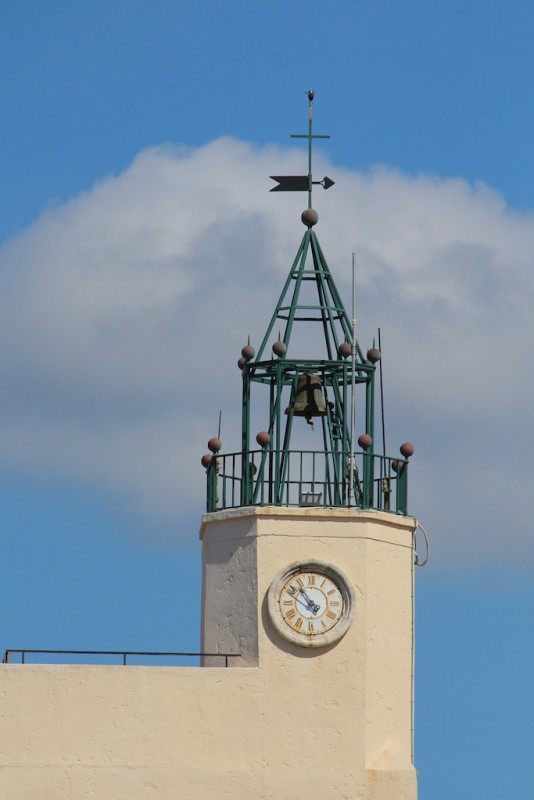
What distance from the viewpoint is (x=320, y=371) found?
49.0m

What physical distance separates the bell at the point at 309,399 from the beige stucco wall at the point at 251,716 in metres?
2.51

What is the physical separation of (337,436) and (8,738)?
8.56 m

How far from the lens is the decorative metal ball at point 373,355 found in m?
48.9

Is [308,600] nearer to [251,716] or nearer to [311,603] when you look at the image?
[311,603]

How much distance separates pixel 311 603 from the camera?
46812 mm

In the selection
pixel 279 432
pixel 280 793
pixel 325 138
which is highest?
pixel 325 138

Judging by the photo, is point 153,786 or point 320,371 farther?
point 320,371

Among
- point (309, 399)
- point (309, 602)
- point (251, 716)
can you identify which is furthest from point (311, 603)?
point (309, 399)

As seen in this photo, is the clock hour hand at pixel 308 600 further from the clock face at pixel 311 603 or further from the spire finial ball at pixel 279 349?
the spire finial ball at pixel 279 349

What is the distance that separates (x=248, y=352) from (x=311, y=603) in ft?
16.9

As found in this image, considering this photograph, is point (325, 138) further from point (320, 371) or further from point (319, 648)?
point (319, 648)

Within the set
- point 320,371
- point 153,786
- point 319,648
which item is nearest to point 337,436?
point 320,371

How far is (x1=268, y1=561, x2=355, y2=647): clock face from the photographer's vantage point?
46531mm

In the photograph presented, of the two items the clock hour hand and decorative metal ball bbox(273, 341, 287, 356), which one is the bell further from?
the clock hour hand
